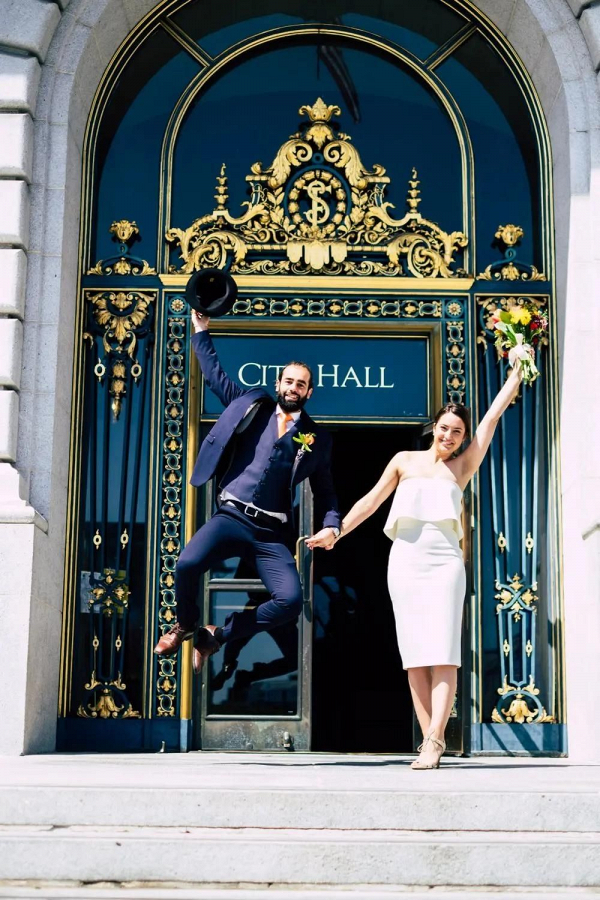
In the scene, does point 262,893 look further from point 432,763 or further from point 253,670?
point 253,670

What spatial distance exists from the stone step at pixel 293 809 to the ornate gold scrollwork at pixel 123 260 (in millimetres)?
5925

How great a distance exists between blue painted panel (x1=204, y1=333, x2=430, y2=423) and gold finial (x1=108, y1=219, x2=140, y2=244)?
Answer: 1.12 m

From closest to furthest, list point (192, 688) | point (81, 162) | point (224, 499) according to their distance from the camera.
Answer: point (224, 499), point (192, 688), point (81, 162)

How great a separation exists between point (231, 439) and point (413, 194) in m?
3.56

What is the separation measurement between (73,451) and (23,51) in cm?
314

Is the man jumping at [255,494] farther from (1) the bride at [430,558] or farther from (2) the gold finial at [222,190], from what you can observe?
(2) the gold finial at [222,190]

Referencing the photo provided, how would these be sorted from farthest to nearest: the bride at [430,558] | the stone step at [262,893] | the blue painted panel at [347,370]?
the blue painted panel at [347,370], the bride at [430,558], the stone step at [262,893]

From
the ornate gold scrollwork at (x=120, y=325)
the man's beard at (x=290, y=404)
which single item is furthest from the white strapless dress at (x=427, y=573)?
the ornate gold scrollwork at (x=120, y=325)

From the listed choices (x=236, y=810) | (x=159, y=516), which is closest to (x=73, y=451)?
(x=159, y=516)

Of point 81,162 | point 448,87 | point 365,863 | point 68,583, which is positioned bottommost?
point 365,863

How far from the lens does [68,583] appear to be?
1137 cm

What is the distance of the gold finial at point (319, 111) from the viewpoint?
1235cm

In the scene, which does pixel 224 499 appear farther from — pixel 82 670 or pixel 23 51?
pixel 23 51

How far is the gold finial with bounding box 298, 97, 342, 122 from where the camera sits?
12352mm
